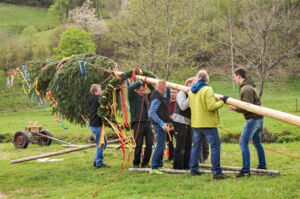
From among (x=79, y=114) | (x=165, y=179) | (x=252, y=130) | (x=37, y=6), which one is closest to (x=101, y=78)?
(x=79, y=114)

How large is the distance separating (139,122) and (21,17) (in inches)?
3160

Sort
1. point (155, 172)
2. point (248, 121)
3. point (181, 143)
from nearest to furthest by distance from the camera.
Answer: point (248, 121), point (155, 172), point (181, 143)

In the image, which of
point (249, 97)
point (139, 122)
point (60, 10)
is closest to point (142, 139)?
point (139, 122)

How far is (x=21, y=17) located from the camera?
A: 82.4 metres

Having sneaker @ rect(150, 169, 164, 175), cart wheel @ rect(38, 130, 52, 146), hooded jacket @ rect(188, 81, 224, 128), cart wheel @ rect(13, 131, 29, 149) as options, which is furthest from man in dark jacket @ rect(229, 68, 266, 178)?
cart wheel @ rect(38, 130, 52, 146)

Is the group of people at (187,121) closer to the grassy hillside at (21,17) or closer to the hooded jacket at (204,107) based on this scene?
the hooded jacket at (204,107)

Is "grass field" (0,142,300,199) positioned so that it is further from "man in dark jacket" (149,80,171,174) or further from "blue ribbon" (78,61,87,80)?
"blue ribbon" (78,61,87,80)

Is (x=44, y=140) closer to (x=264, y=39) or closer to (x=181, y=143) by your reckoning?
(x=181, y=143)

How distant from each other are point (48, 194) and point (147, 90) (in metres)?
3.81

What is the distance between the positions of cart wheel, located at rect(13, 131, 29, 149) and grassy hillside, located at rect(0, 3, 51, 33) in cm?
6272

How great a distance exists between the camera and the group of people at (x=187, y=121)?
24.5 ft

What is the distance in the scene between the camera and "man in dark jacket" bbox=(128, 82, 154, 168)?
9.25 meters

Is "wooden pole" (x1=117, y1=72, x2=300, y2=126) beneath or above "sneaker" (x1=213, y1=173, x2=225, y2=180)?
above

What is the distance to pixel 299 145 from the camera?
13.5 meters
